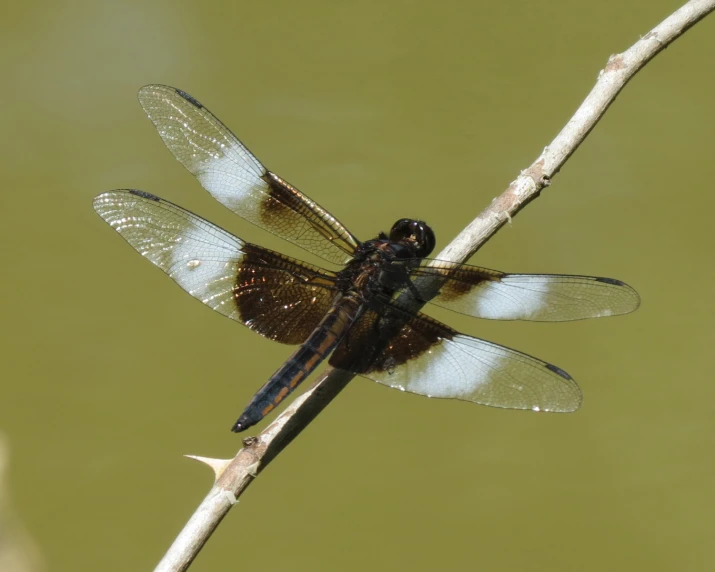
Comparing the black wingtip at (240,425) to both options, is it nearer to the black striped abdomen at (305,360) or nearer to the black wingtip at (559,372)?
the black striped abdomen at (305,360)

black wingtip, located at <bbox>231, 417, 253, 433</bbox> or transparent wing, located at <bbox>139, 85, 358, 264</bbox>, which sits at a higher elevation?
transparent wing, located at <bbox>139, 85, 358, 264</bbox>

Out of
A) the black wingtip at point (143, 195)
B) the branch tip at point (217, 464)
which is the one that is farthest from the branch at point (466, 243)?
the black wingtip at point (143, 195)

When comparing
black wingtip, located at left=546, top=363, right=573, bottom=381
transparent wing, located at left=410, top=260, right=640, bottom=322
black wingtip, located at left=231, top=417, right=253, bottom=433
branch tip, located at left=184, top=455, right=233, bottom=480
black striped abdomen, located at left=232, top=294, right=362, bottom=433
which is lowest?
branch tip, located at left=184, top=455, right=233, bottom=480

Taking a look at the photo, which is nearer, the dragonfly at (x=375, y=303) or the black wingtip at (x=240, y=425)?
the black wingtip at (x=240, y=425)

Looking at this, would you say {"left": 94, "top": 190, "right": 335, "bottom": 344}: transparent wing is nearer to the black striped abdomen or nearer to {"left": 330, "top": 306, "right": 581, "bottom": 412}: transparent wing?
the black striped abdomen

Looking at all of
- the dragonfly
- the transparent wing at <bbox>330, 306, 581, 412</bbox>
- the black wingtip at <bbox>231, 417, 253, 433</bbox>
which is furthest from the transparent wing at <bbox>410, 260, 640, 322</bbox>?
the black wingtip at <bbox>231, 417, 253, 433</bbox>
